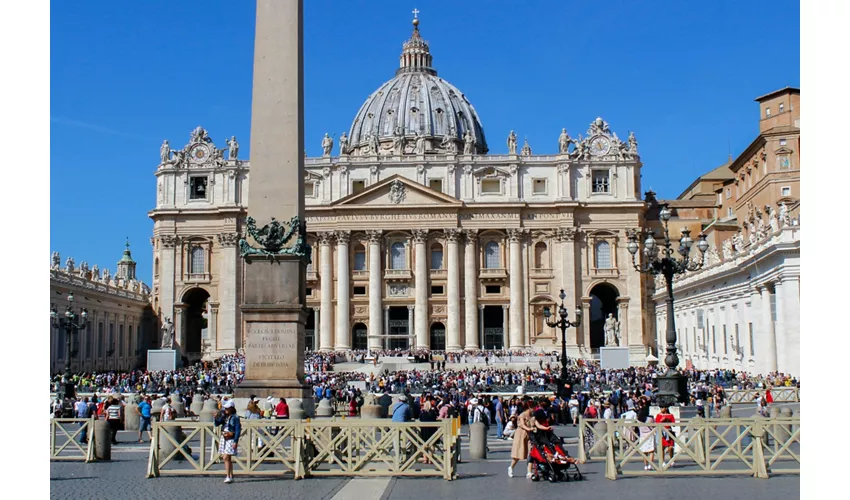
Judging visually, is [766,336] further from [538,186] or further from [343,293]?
[343,293]

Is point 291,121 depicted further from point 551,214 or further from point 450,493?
point 551,214

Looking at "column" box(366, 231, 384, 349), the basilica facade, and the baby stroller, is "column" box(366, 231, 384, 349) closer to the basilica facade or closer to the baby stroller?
the basilica facade

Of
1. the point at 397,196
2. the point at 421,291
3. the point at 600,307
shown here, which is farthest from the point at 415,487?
the point at 600,307

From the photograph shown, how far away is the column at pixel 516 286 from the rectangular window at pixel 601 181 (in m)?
7.03

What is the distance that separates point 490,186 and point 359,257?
1141cm

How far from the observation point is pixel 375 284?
7544 centimetres

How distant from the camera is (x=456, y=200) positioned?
7462cm

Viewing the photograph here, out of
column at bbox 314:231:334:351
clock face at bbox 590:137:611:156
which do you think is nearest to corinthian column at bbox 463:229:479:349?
column at bbox 314:231:334:351

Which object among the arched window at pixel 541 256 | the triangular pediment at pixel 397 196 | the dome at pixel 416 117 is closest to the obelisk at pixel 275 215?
the triangular pediment at pixel 397 196

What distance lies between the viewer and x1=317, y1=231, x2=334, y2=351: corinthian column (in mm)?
75000

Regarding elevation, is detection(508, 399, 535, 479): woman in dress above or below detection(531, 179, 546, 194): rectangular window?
below

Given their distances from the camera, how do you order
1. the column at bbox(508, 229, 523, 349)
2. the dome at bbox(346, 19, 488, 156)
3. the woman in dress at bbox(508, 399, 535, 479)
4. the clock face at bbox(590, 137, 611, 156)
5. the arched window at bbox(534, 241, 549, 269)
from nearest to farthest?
the woman in dress at bbox(508, 399, 535, 479)
the column at bbox(508, 229, 523, 349)
the arched window at bbox(534, 241, 549, 269)
the clock face at bbox(590, 137, 611, 156)
the dome at bbox(346, 19, 488, 156)

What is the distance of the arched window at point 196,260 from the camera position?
256ft
